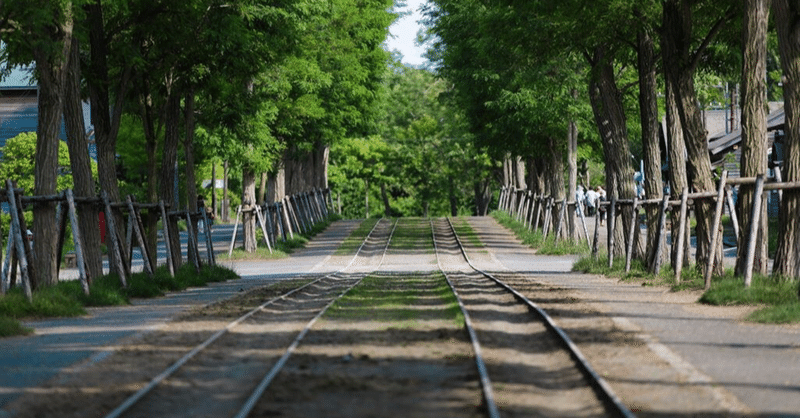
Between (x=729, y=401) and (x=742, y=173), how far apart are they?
1253cm

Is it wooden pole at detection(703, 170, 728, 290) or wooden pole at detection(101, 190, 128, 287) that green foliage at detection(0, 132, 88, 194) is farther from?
wooden pole at detection(703, 170, 728, 290)

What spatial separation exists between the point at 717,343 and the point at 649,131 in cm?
1617

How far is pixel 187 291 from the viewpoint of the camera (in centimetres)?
2812

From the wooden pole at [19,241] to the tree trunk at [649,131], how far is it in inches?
563

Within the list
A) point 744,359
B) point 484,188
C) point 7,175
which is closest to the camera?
point 744,359

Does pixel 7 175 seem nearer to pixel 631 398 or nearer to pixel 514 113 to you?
pixel 514 113

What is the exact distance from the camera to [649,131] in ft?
98.1

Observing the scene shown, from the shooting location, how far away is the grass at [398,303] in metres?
18.2

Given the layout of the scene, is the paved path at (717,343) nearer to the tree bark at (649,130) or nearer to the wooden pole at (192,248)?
the tree bark at (649,130)

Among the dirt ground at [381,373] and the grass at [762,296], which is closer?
the dirt ground at [381,373]

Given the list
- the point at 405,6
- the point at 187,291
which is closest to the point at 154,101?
A: the point at 187,291

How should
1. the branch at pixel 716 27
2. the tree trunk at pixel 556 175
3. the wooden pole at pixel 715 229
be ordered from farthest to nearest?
the tree trunk at pixel 556 175 < the branch at pixel 716 27 < the wooden pole at pixel 715 229

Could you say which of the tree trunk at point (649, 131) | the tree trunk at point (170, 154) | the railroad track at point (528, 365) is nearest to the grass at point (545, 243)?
the tree trunk at point (649, 131)

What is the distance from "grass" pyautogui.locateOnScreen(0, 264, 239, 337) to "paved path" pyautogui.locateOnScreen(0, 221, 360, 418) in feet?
1.02
